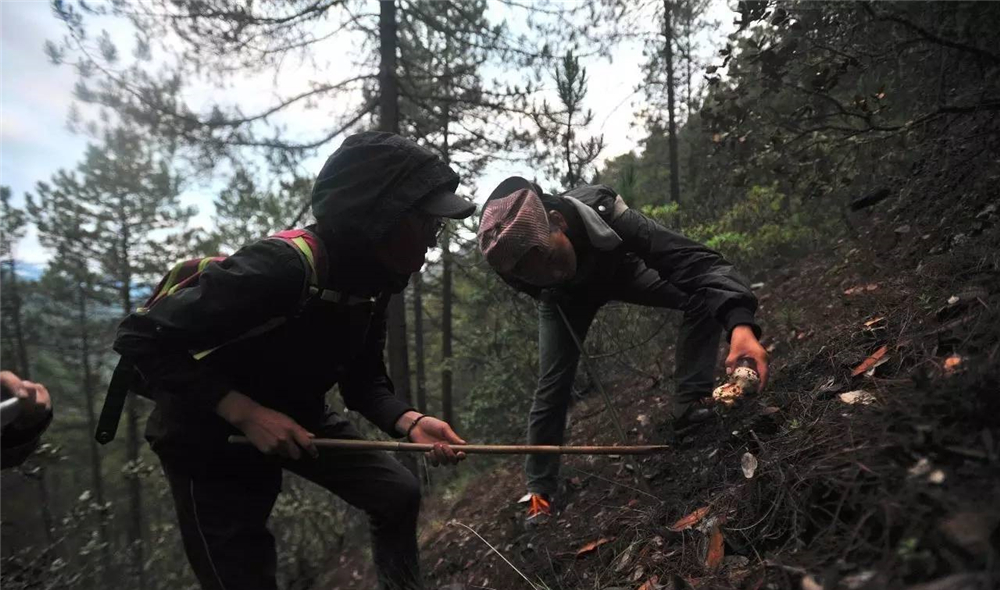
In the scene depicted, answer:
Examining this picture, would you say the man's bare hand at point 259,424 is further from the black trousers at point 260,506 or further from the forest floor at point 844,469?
the forest floor at point 844,469

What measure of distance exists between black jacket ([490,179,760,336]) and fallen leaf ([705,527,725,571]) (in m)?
0.95

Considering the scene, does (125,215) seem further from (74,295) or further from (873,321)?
(873,321)

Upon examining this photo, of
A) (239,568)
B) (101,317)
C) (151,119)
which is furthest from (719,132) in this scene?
(101,317)

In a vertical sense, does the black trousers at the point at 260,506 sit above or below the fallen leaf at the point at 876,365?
below

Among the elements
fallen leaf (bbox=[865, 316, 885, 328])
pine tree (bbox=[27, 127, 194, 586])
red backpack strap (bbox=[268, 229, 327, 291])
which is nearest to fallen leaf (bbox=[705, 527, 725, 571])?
fallen leaf (bbox=[865, 316, 885, 328])

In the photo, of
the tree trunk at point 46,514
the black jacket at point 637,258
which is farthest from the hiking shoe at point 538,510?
the tree trunk at point 46,514

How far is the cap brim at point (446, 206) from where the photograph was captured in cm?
237

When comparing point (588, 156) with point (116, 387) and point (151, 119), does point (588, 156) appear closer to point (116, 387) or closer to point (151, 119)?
point (116, 387)

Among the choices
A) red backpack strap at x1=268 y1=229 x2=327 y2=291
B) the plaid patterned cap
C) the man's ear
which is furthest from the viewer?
the man's ear

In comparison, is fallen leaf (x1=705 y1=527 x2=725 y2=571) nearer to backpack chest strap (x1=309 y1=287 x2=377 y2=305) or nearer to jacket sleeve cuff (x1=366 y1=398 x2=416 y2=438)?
jacket sleeve cuff (x1=366 y1=398 x2=416 y2=438)

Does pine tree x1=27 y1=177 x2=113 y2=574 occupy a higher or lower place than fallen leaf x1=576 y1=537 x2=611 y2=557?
higher

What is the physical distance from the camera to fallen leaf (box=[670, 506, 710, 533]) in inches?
81.4

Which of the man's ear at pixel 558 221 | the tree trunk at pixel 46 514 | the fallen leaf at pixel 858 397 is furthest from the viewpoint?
the tree trunk at pixel 46 514

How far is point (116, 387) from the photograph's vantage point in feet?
7.79
